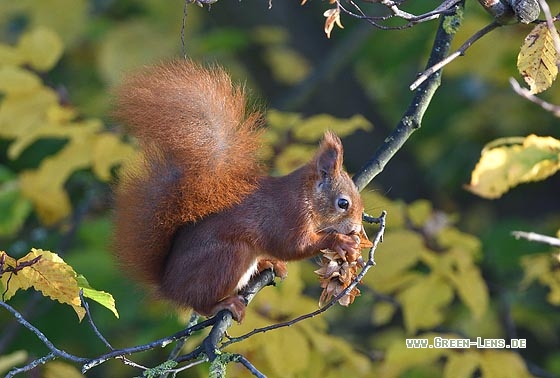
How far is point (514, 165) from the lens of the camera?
2145 mm

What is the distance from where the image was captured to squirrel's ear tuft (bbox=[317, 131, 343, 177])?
2.08 m

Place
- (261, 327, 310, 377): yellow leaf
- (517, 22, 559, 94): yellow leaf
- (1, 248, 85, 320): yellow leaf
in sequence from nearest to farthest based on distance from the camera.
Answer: (1, 248, 85, 320): yellow leaf
(517, 22, 559, 94): yellow leaf
(261, 327, 310, 377): yellow leaf

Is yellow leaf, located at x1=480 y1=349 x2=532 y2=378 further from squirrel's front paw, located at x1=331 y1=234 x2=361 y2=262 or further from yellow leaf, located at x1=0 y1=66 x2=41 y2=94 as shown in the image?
yellow leaf, located at x1=0 y1=66 x2=41 y2=94

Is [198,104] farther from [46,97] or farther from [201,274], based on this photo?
[46,97]

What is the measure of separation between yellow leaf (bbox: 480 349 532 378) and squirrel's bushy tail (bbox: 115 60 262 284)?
897 mm

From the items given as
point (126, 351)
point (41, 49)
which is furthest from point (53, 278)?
point (41, 49)

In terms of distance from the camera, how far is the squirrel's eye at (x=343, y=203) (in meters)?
2.06

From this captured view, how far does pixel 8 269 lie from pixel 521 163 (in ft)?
3.89

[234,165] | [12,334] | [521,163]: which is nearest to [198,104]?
[234,165]

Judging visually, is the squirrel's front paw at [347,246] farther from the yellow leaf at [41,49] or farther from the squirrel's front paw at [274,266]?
the yellow leaf at [41,49]

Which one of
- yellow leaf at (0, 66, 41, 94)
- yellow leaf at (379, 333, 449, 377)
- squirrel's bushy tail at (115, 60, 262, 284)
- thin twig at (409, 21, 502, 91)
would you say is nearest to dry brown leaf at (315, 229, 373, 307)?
squirrel's bushy tail at (115, 60, 262, 284)

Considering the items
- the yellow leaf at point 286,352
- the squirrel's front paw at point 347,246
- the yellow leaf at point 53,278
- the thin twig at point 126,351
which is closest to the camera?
the thin twig at point 126,351

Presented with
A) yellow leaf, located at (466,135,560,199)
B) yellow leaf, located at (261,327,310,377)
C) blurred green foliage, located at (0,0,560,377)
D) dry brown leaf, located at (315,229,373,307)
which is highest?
dry brown leaf, located at (315,229,373,307)

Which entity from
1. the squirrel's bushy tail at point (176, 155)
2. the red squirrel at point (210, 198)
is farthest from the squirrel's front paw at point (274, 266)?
the squirrel's bushy tail at point (176, 155)
